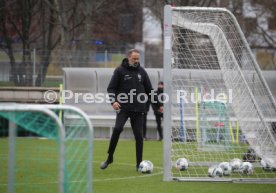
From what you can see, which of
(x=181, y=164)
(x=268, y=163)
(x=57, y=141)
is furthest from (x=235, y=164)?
(x=57, y=141)

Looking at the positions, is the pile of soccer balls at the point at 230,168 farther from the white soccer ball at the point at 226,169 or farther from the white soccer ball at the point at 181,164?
the white soccer ball at the point at 181,164

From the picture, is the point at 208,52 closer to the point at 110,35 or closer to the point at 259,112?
the point at 259,112

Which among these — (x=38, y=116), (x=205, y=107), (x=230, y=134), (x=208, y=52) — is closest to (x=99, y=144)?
(x=205, y=107)

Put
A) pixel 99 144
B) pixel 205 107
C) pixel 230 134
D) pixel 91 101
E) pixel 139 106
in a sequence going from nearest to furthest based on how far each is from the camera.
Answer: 1. pixel 139 106
2. pixel 230 134
3. pixel 205 107
4. pixel 99 144
5. pixel 91 101

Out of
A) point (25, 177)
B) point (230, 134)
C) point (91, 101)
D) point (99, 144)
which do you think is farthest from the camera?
point (91, 101)

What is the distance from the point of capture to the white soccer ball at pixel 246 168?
1251 cm

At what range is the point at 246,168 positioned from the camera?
12.5m

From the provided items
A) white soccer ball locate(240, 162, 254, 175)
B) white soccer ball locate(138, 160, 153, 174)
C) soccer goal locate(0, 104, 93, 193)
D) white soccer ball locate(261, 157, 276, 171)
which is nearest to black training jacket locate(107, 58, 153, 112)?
white soccer ball locate(138, 160, 153, 174)

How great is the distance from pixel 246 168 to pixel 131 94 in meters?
2.31

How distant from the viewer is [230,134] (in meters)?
17.3

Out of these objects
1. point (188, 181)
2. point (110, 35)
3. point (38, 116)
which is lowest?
point (188, 181)

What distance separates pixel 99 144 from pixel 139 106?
8.71 meters

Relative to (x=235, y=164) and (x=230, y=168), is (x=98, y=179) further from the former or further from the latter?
(x=235, y=164)

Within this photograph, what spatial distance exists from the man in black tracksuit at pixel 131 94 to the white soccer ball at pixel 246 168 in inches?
69.5
